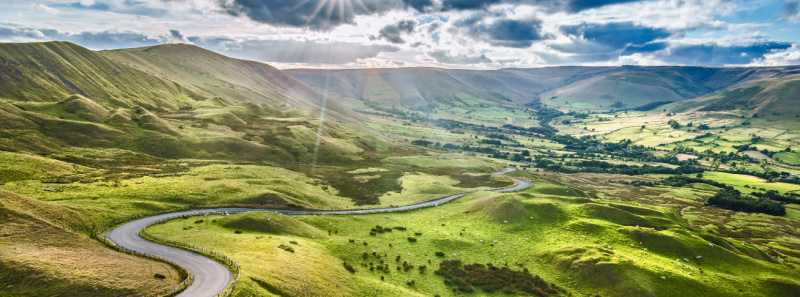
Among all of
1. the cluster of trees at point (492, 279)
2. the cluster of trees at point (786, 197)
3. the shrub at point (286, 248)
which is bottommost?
the cluster of trees at point (786, 197)

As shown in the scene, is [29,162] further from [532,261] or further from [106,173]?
[532,261]

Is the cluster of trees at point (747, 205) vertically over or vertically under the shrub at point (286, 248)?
under

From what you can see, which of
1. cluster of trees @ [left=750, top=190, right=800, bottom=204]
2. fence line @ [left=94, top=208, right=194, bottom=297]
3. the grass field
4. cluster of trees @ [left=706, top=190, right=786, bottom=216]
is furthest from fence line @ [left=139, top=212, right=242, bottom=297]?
cluster of trees @ [left=750, top=190, right=800, bottom=204]

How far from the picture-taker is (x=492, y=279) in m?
68.1

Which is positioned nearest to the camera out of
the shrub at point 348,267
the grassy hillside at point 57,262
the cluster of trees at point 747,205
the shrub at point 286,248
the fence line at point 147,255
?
the grassy hillside at point 57,262

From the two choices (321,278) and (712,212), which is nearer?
(321,278)

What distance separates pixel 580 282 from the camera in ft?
221

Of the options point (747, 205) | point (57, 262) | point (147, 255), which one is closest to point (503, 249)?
point (147, 255)

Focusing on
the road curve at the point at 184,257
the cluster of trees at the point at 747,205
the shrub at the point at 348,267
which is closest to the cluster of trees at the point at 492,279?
the shrub at the point at 348,267

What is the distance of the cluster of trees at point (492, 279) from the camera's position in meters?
65.1

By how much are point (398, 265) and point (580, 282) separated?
3385 cm

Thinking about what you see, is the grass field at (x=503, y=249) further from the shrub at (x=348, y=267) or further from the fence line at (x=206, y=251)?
the fence line at (x=206, y=251)

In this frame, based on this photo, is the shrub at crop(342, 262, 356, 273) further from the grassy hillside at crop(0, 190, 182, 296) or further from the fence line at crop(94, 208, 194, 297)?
the grassy hillside at crop(0, 190, 182, 296)

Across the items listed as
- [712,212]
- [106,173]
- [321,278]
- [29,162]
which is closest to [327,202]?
[321,278]
